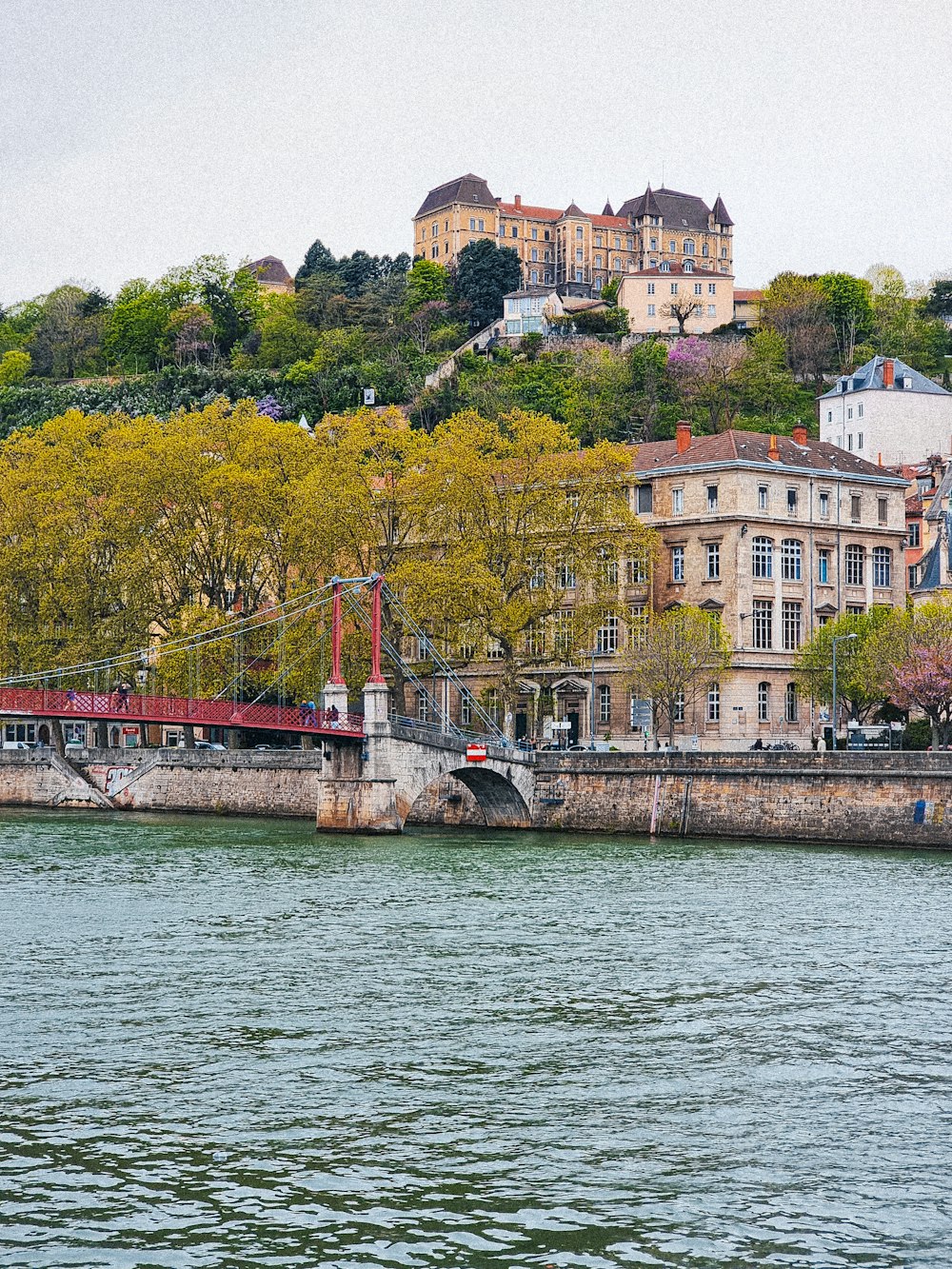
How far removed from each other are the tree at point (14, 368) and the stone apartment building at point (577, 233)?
30448 millimetres

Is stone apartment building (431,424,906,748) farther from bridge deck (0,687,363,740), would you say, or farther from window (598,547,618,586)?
bridge deck (0,687,363,740)

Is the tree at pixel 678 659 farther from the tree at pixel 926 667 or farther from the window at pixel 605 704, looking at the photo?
the tree at pixel 926 667

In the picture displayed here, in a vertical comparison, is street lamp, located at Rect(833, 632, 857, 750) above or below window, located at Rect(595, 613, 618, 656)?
below

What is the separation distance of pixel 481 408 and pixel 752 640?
3843 centimetres

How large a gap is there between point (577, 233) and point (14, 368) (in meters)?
42.0

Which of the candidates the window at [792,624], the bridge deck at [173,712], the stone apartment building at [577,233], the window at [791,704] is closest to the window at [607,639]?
the window at [792,624]

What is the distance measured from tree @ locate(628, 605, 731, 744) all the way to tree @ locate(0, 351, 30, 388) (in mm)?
86631

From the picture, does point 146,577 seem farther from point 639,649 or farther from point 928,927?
point 928,927

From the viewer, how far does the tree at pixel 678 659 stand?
57344 millimetres

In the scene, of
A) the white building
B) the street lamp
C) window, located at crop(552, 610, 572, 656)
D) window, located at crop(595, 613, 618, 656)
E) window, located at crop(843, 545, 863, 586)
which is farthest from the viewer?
the white building

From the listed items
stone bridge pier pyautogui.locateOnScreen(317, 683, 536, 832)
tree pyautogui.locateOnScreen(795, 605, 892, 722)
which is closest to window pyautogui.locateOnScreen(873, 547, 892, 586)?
tree pyautogui.locateOnScreen(795, 605, 892, 722)

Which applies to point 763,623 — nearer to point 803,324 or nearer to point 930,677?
point 930,677

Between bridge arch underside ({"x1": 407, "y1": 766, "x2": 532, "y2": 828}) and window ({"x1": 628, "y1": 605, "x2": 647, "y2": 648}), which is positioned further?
window ({"x1": 628, "y1": 605, "x2": 647, "y2": 648})

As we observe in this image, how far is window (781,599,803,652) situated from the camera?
64.3 metres
